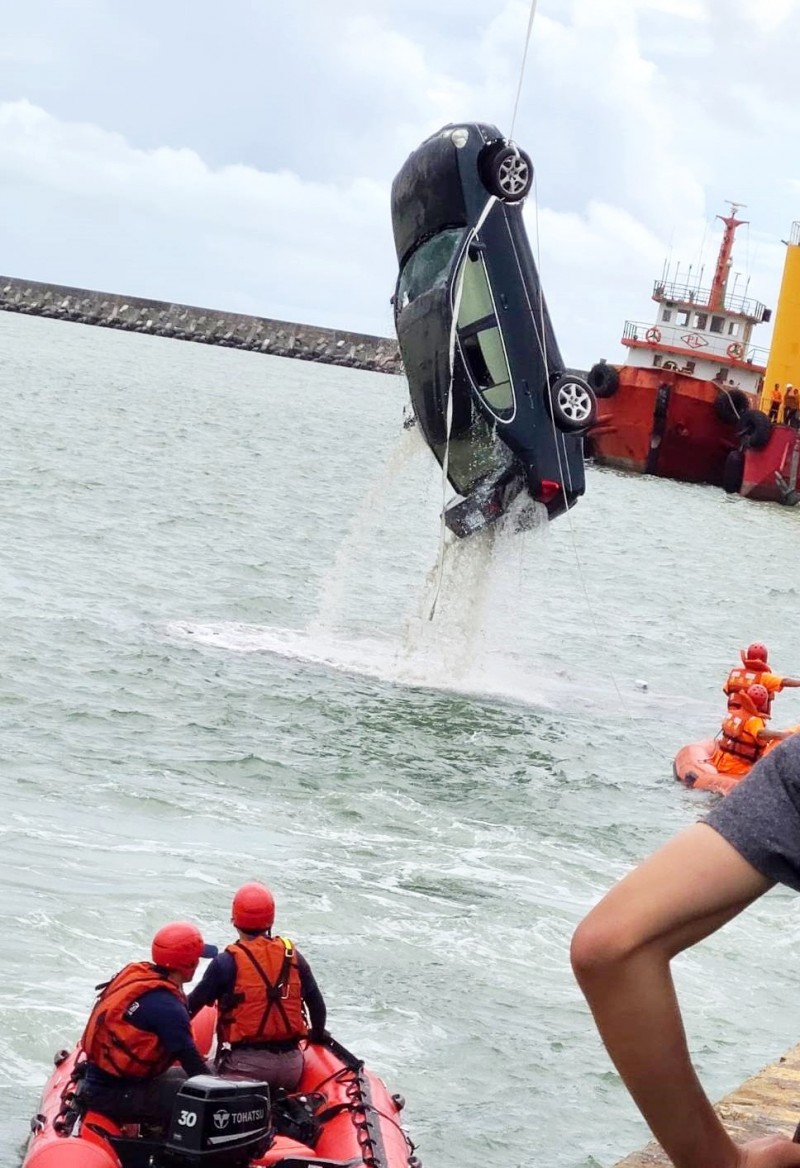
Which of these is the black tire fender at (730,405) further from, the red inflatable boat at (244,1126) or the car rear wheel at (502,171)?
the red inflatable boat at (244,1126)

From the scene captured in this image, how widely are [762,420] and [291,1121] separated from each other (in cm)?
4526

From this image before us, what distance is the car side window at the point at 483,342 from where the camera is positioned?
52.7 ft

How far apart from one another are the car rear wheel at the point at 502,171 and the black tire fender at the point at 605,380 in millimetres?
35810

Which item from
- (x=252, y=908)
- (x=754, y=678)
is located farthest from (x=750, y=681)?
(x=252, y=908)

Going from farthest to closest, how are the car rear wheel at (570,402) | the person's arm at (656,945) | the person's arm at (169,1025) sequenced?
the car rear wheel at (570,402), the person's arm at (169,1025), the person's arm at (656,945)

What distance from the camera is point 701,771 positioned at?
15070 millimetres

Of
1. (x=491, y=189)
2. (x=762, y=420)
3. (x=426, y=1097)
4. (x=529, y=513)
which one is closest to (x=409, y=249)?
(x=491, y=189)

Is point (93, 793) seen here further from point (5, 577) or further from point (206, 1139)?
point (5, 577)

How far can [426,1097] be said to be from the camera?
8172mm

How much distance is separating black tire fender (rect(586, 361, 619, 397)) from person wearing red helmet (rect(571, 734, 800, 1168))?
5045 cm

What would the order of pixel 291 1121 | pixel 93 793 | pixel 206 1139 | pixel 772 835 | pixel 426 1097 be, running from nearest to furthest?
pixel 772 835 → pixel 206 1139 → pixel 291 1121 → pixel 426 1097 → pixel 93 793

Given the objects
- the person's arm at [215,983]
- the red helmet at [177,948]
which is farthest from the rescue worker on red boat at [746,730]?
the red helmet at [177,948]

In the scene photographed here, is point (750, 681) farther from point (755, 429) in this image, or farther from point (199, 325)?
point (199, 325)

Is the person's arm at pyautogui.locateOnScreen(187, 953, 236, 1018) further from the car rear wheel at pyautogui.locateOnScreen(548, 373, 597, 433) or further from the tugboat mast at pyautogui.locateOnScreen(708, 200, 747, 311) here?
the tugboat mast at pyautogui.locateOnScreen(708, 200, 747, 311)
